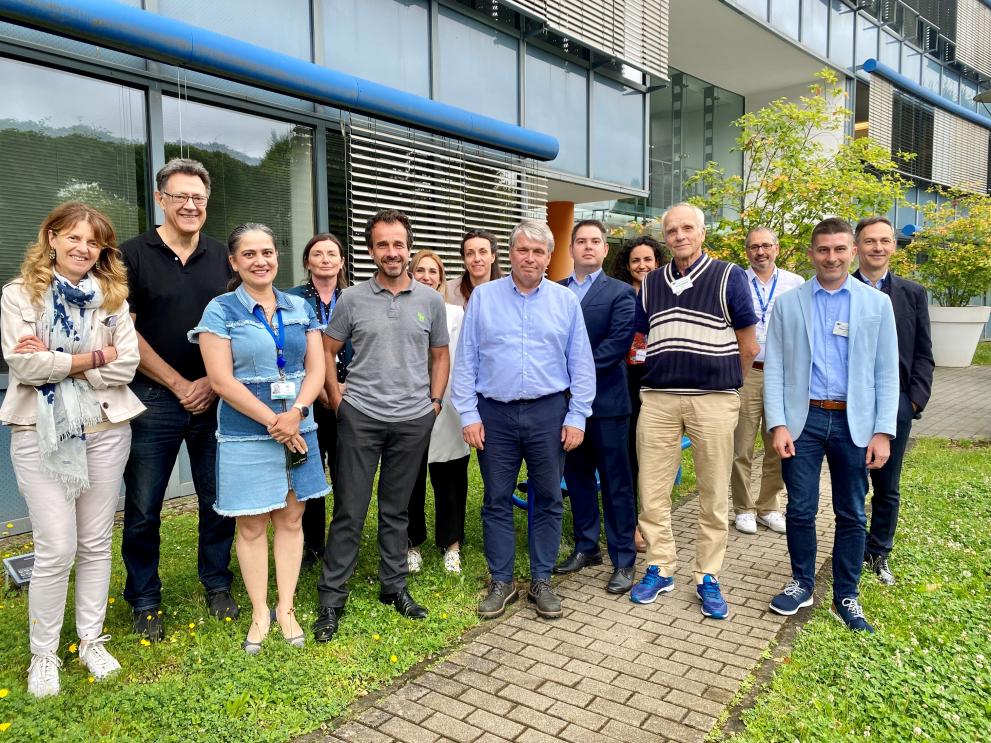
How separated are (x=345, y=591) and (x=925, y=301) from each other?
3756 millimetres

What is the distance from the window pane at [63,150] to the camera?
5.39 metres

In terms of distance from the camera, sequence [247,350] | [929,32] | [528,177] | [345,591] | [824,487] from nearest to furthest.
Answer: [247,350] < [345,591] < [824,487] < [528,177] < [929,32]

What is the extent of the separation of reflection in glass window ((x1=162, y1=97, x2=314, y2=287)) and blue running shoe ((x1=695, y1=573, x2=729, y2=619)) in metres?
4.82

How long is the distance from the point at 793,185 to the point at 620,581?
261 inches

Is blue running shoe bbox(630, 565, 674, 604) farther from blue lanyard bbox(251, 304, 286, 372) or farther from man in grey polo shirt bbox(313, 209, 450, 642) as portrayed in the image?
blue lanyard bbox(251, 304, 286, 372)

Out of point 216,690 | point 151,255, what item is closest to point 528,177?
point 151,255

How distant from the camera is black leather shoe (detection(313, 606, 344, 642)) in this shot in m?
3.71

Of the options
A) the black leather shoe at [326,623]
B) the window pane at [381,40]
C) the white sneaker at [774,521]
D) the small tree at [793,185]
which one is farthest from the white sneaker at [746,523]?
the window pane at [381,40]

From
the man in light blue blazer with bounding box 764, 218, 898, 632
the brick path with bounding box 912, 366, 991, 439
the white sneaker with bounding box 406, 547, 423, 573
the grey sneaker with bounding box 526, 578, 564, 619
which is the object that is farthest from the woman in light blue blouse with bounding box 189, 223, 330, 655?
the brick path with bounding box 912, 366, 991, 439

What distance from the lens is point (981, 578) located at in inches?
180

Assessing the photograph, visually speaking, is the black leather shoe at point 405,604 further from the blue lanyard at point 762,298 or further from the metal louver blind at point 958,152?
the metal louver blind at point 958,152

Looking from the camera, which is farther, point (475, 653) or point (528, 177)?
point (528, 177)

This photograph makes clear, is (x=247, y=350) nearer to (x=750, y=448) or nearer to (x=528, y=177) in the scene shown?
(x=750, y=448)

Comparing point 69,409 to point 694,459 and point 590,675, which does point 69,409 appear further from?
point 694,459
